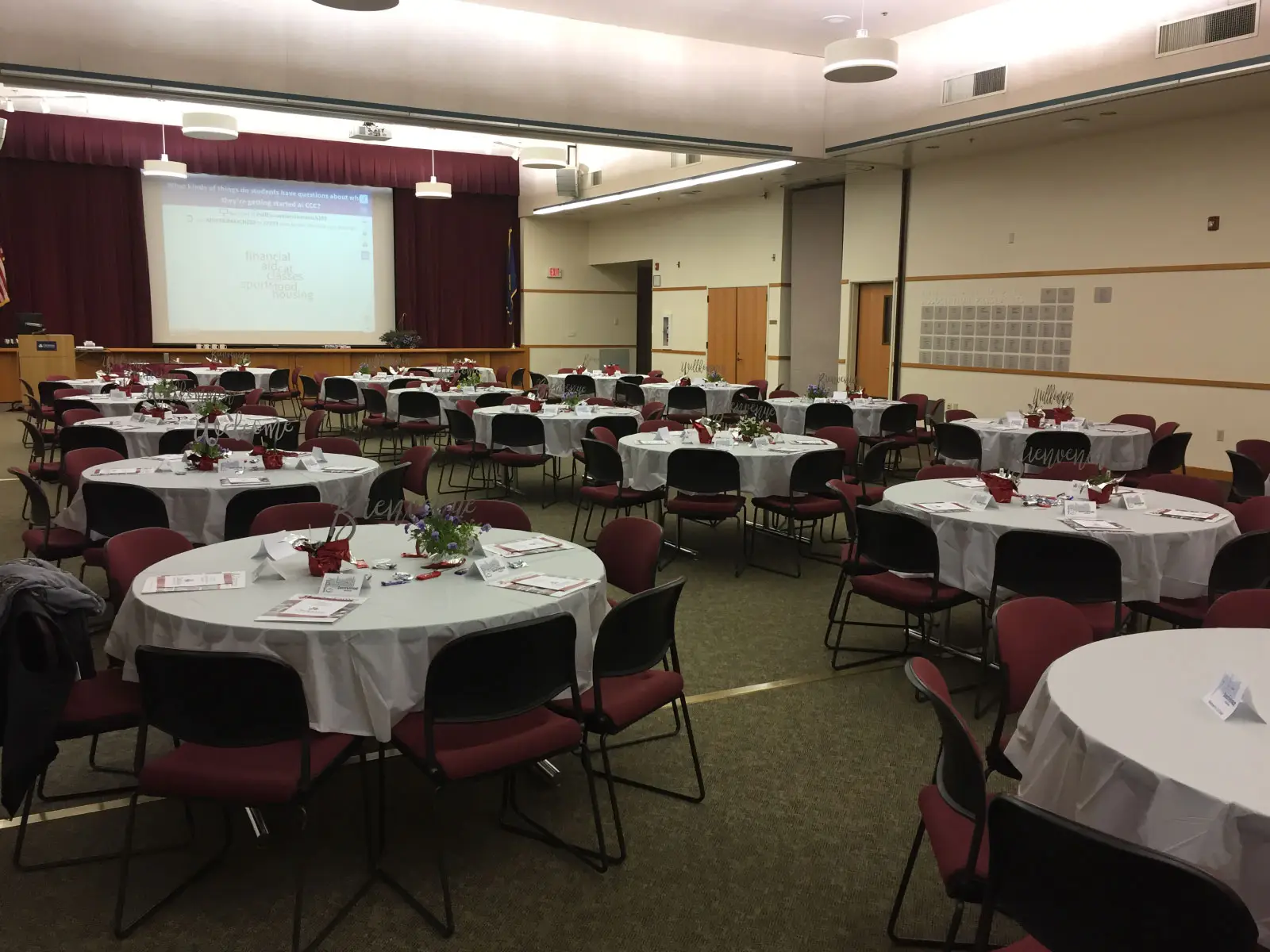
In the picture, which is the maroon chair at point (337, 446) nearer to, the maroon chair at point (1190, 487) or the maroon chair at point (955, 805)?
the maroon chair at point (955, 805)

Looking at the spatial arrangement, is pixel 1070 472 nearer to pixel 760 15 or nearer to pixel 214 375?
pixel 760 15

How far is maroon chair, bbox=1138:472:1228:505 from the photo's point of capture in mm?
5371

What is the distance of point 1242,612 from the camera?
3152mm

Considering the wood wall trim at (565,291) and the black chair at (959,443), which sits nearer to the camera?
the black chair at (959,443)

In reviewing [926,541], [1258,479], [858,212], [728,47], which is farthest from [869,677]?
[858,212]

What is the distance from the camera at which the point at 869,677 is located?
15.8ft

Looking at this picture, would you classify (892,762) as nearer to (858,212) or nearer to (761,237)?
(858,212)

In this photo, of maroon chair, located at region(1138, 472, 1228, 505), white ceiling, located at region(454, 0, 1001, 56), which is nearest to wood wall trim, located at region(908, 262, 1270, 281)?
white ceiling, located at region(454, 0, 1001, 56)

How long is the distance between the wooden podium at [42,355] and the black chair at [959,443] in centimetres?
1377

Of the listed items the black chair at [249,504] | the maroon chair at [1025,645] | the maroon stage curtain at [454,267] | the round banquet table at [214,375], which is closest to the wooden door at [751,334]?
the maroon stage curtain at [454,267]

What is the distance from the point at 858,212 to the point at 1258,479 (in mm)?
8954

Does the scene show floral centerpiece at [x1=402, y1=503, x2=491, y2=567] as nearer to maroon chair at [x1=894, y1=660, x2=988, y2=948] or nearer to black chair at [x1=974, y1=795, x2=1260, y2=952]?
maroon chair at [x1=894, y1=660, x2=988, y2=948]

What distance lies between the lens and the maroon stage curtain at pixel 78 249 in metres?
Result: 15.8

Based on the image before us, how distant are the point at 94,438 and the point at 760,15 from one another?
813cm
